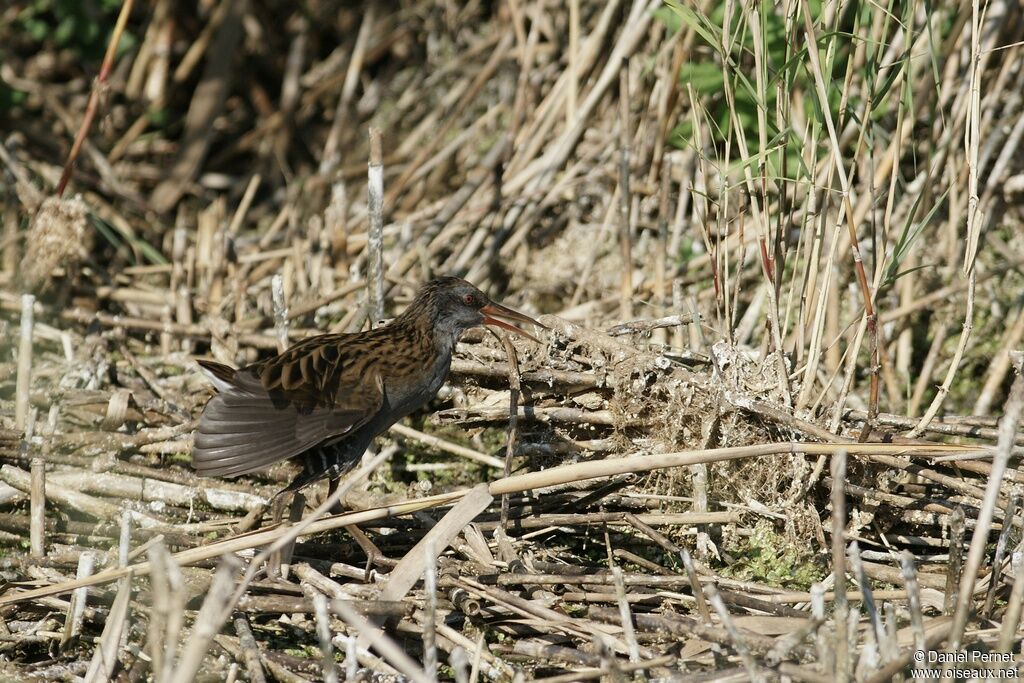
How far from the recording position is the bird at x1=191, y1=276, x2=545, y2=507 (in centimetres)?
340

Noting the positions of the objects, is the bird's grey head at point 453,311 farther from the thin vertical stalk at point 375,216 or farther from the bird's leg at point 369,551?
the bird's leg at point 369,551

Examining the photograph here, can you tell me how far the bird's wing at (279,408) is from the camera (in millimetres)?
3377

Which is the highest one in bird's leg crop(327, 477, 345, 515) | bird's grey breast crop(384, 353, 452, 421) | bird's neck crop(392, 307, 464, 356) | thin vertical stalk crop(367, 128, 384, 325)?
thin vertical stalk crop(367, 128, 384, 325)

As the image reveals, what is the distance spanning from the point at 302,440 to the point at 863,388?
2.43 m

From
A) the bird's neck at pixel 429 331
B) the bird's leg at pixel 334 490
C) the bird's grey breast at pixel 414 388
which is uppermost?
the bird's neck at pixel 429 331

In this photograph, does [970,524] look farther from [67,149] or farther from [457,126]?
[67,149]

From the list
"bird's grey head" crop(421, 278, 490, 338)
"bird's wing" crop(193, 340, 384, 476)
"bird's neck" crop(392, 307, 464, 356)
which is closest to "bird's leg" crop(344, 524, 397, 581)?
"bird's wing" crop(193, 340, 384, 476)

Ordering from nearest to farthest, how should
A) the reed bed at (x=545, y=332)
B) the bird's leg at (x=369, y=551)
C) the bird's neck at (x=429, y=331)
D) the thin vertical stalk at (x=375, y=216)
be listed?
1. the reed bed at (x=545, y=332)
2. the bird's leg at (x=369, y=551)
3. the bird's neck at (x=429, y=331)
4. the thin vertical stalk at (x=375, y=216)

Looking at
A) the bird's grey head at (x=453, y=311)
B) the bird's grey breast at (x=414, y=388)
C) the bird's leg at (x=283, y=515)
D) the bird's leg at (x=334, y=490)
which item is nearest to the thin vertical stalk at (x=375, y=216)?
the bird's grey head at (x=453, y=311)

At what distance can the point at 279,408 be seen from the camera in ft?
11.4

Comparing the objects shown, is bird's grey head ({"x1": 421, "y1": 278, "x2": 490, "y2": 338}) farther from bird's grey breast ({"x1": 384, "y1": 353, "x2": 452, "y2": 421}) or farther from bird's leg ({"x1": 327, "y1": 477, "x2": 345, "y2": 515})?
bird's leg ({"x1": 327, "y1": 477, "x2": 345, "y2": 515})

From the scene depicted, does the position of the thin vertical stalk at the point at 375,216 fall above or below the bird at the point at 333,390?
above

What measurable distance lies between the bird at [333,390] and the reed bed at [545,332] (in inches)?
8.8

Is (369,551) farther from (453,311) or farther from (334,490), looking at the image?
(453,311)
